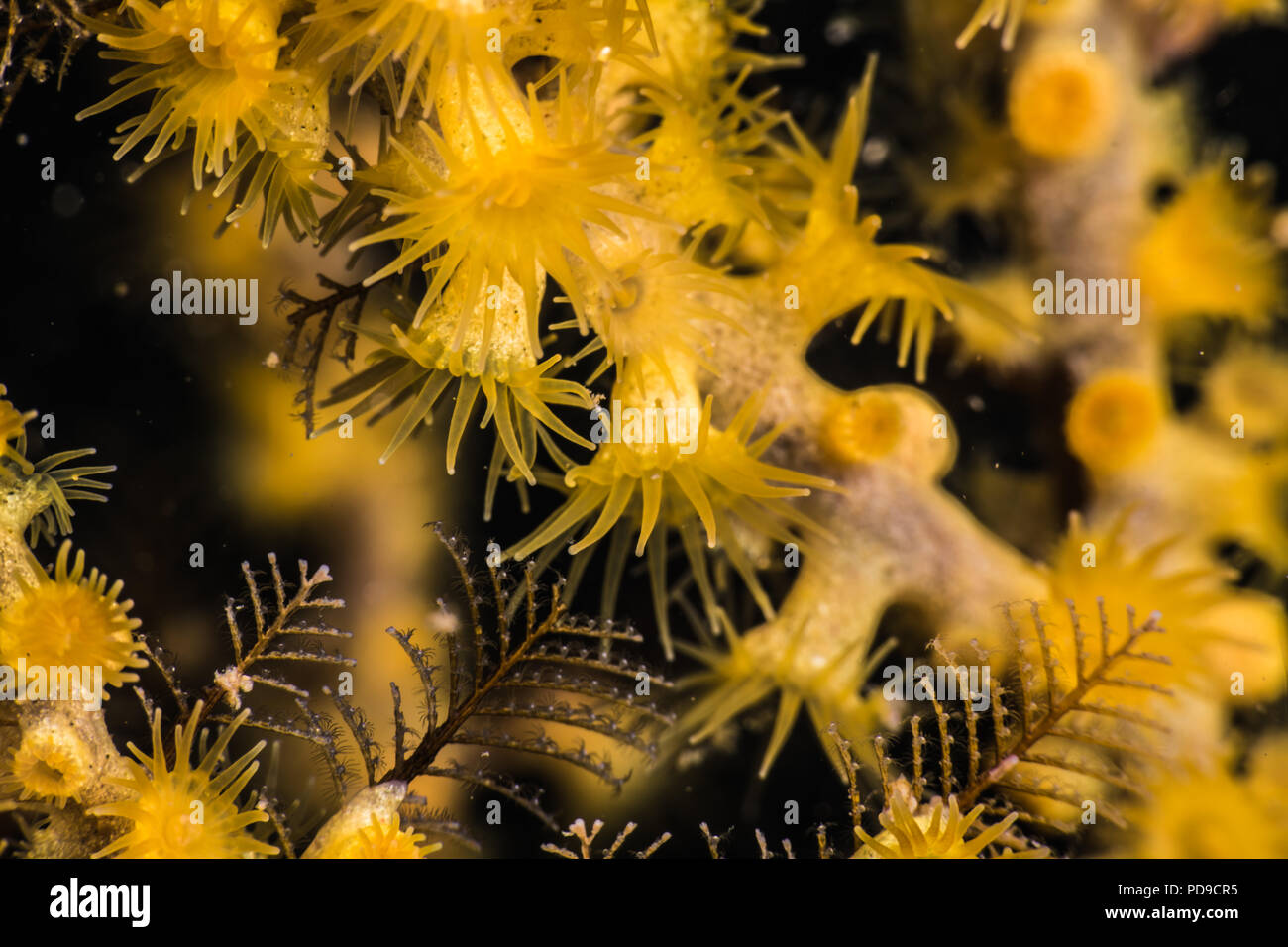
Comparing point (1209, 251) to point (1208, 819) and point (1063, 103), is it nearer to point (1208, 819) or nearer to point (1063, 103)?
point (1063, 103)

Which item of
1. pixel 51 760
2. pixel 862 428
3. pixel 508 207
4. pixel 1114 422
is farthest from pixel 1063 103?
pixel 51 760

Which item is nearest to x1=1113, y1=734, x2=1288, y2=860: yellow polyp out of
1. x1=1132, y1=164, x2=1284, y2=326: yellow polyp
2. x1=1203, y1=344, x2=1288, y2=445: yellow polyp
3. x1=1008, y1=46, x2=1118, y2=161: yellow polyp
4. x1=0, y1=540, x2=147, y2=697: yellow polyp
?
x1=1203, y1=344, x2=1288, y2=445: yellow polyp

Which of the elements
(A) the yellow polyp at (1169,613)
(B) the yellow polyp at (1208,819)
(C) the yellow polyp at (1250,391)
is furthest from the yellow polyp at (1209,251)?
(B) the yellow polyp at (1208,819)

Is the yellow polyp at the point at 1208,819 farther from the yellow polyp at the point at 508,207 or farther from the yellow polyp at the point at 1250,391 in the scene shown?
the yellow polyp at the point at 508,207

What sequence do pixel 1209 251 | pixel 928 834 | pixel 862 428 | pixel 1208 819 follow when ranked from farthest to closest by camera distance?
pixel 1209 251
pixel 1208 819
pixel 862 428
pixel 928 834

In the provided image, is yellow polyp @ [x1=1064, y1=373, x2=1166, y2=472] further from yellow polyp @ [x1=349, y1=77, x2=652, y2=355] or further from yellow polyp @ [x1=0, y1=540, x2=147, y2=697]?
yellow polyp @ [x1=0, y1=540, x2=147, y2=697]

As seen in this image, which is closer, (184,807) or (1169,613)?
(184,807)
